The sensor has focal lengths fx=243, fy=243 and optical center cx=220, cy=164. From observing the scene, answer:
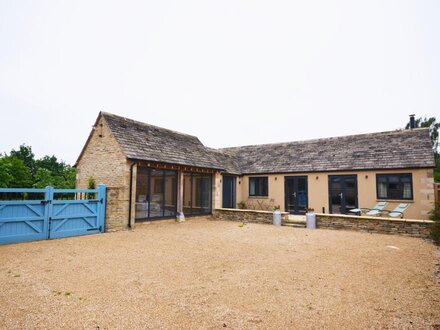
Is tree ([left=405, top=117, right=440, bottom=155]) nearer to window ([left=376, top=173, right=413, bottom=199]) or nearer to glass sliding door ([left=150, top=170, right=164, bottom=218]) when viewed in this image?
window ([left=376, top=173, right=413, bottom=199])

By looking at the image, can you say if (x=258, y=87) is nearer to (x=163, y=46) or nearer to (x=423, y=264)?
(x=163, y=46)

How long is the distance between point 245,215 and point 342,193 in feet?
20.4

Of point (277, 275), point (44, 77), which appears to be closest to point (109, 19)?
point (44, 77)

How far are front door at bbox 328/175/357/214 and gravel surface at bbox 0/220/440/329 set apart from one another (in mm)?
6449

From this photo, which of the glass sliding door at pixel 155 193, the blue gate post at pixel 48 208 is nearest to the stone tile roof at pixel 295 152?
the glass sliding door at pixel 155 193

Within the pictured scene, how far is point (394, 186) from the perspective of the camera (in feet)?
44.2

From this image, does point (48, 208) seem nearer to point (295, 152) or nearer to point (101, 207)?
point (101, 207)

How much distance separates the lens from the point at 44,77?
18.2 meters

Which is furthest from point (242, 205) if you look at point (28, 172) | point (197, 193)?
point (28, 172)

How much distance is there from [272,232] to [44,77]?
1975cm

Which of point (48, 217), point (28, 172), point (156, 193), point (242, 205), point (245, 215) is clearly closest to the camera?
point (48, 217)

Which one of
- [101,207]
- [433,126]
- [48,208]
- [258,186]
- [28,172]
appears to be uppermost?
[433,126]

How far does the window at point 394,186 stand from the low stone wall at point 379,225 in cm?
432

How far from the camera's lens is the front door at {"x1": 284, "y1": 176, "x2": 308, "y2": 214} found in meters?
16.0
